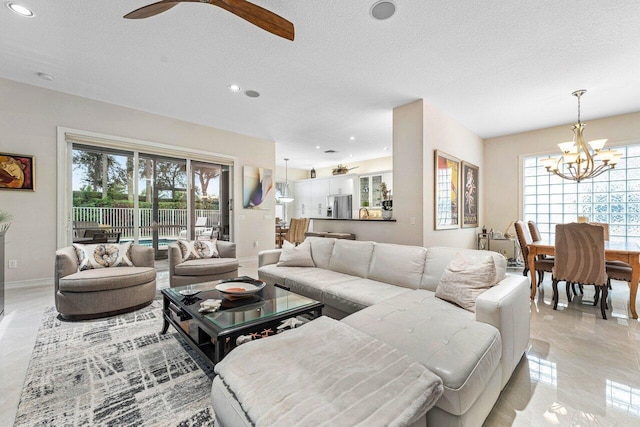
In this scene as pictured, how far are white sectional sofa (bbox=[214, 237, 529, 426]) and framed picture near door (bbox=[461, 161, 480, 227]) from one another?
315 centimetres

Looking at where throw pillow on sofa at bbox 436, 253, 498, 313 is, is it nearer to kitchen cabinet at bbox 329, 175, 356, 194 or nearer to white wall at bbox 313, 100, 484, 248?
white wall at bbox 313, 100, 484, 248

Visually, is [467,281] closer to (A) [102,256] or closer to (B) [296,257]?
(B) [296,257]

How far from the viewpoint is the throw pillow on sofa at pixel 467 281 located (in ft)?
6.57

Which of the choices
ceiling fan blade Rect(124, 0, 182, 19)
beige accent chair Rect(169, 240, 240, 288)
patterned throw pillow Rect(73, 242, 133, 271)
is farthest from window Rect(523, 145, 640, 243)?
patterned throw pillow Rect(73, 242, 133, 271)

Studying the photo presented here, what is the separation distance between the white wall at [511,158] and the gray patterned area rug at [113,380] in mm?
6367

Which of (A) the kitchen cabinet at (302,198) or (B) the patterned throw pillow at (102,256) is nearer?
(B) the patterned throw pillow at (102,256)

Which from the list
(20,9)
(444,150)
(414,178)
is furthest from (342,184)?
(20,9)

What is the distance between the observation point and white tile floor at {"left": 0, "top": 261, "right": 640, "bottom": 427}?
1.51 metres

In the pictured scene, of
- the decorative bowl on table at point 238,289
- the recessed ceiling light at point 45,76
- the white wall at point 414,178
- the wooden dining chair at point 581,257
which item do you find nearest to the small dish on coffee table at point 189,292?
the decorative bowl on table at point 238,289

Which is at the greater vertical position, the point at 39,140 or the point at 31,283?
the point at 39,140

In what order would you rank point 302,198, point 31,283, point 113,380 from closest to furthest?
point 113,380
point 31,283
point 302,198

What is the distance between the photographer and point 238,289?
7.35ft

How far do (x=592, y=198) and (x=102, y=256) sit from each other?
801 centimetres

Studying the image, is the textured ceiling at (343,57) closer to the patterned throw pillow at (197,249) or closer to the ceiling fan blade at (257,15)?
the ceiling fan blade at (257,15)
